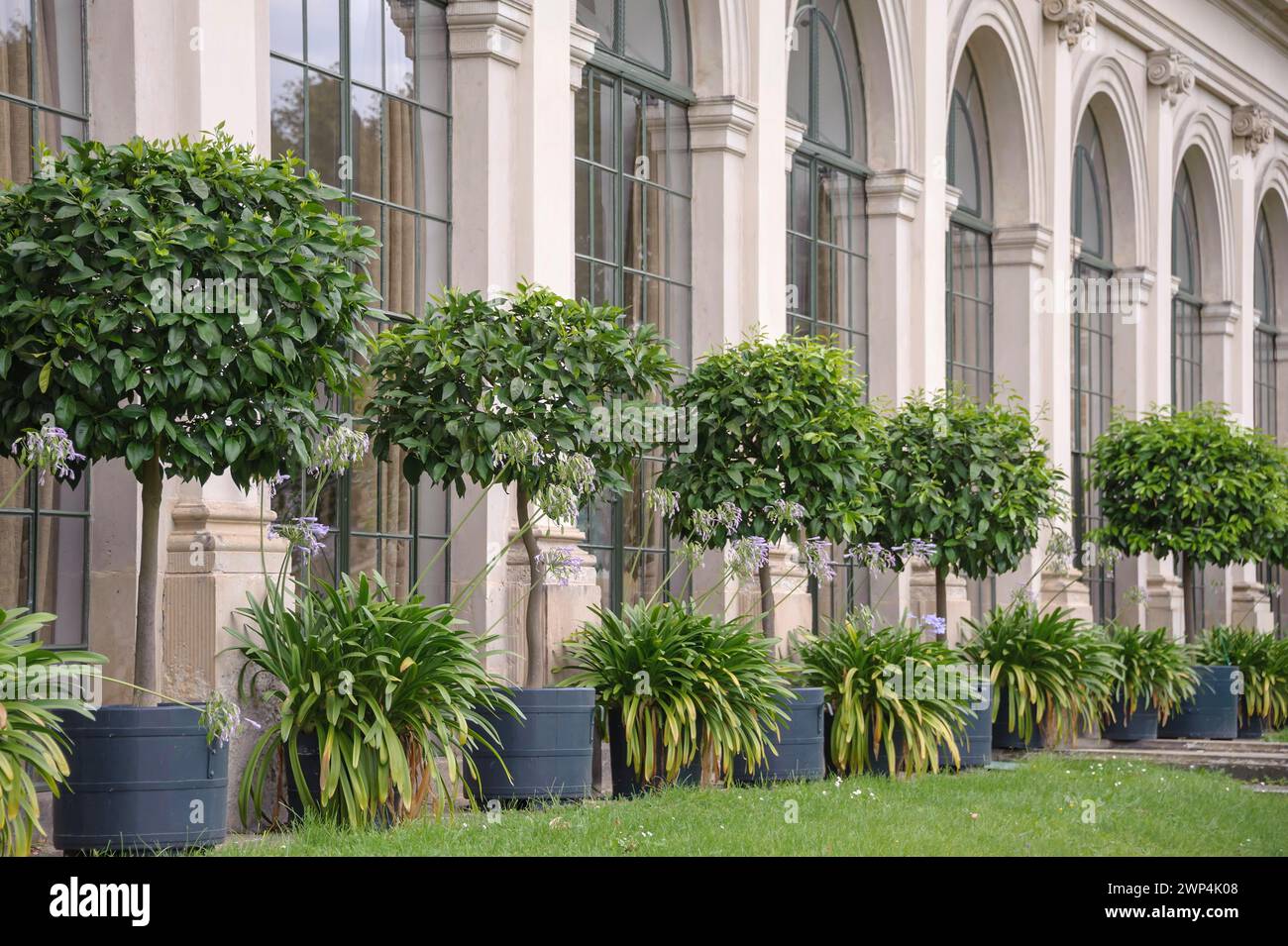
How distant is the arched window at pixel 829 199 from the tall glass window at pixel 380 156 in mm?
5049

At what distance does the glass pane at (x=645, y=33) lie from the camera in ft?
46.3

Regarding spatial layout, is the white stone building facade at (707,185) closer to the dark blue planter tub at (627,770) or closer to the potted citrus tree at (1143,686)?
the dark blue planter tub at (627,770)

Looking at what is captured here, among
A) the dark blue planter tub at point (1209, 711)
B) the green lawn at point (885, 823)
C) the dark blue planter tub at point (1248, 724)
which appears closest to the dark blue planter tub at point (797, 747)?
the green lawn at point (885, 823)

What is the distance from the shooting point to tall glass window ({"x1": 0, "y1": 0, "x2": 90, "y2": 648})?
29.2 ft

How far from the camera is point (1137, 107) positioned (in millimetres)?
22328

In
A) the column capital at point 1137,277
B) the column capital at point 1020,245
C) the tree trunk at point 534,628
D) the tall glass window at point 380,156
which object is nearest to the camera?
the tree trunk at point 534,628

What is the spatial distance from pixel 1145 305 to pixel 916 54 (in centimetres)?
708

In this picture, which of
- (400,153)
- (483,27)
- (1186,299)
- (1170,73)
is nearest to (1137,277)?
(1170,73)

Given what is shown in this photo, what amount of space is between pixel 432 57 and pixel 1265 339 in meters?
20.7

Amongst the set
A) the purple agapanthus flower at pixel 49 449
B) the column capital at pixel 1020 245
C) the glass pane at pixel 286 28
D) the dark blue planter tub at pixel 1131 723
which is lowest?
the dark blue planter tub at pixel 1131 723

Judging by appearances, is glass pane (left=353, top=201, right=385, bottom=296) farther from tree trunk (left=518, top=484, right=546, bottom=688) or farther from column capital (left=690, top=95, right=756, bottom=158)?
column capital (left=690, top=95, right=756, bottom=158)

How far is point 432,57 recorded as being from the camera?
39.2 feet

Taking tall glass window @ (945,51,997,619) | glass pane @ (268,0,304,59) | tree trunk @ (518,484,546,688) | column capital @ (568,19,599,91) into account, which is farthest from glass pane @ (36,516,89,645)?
tall glass window @ (945,51,997,619)
